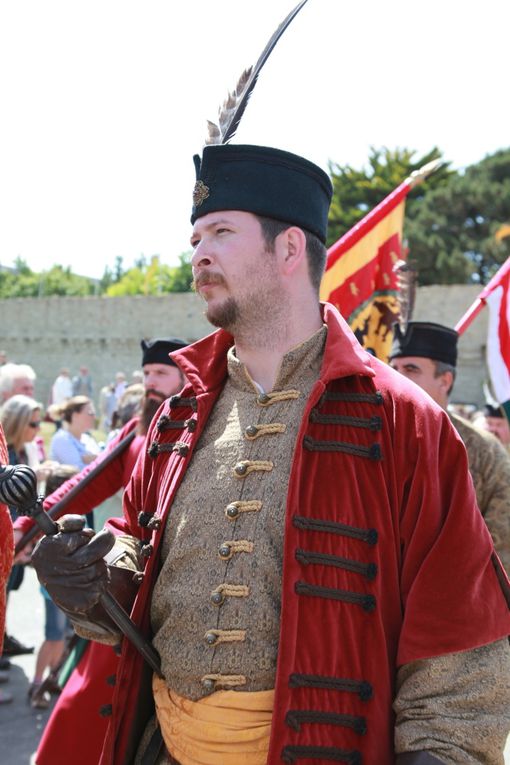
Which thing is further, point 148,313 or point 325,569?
point 148,313

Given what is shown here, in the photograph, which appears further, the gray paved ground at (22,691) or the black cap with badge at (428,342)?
the gray paved ground at (22,691)

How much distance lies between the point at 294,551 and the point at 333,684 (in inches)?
11.3

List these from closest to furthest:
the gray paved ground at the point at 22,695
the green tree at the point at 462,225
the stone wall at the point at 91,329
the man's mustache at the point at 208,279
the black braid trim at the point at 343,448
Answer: the black braid trim at the point at 343,448
the man's mustache at the point at 208,279
the gray paved ground at the point at 22,695
the stone wall at the point at 91,329
the green tree at the point at 462,225

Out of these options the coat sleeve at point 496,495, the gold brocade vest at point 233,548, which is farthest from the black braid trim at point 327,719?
the coat sleeve at point 496,495

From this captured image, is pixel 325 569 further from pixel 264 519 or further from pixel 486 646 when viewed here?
pixel 486 646

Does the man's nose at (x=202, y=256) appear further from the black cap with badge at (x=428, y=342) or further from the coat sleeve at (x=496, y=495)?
the black cap with badge at (x=428, y=342)

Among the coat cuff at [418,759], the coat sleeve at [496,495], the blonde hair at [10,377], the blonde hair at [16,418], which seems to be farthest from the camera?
the blonde hair at [10,377]

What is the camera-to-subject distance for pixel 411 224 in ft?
133

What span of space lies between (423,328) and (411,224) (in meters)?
37.7

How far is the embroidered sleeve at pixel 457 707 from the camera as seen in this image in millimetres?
1691

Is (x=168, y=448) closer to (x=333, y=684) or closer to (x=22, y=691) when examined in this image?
(x=333, y=684)

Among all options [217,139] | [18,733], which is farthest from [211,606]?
[18,733]

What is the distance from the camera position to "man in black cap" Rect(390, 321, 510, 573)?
3510mm

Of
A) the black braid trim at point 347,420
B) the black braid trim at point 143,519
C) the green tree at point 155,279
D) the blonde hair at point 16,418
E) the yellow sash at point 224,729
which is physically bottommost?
the yellow sash at point 224,729
